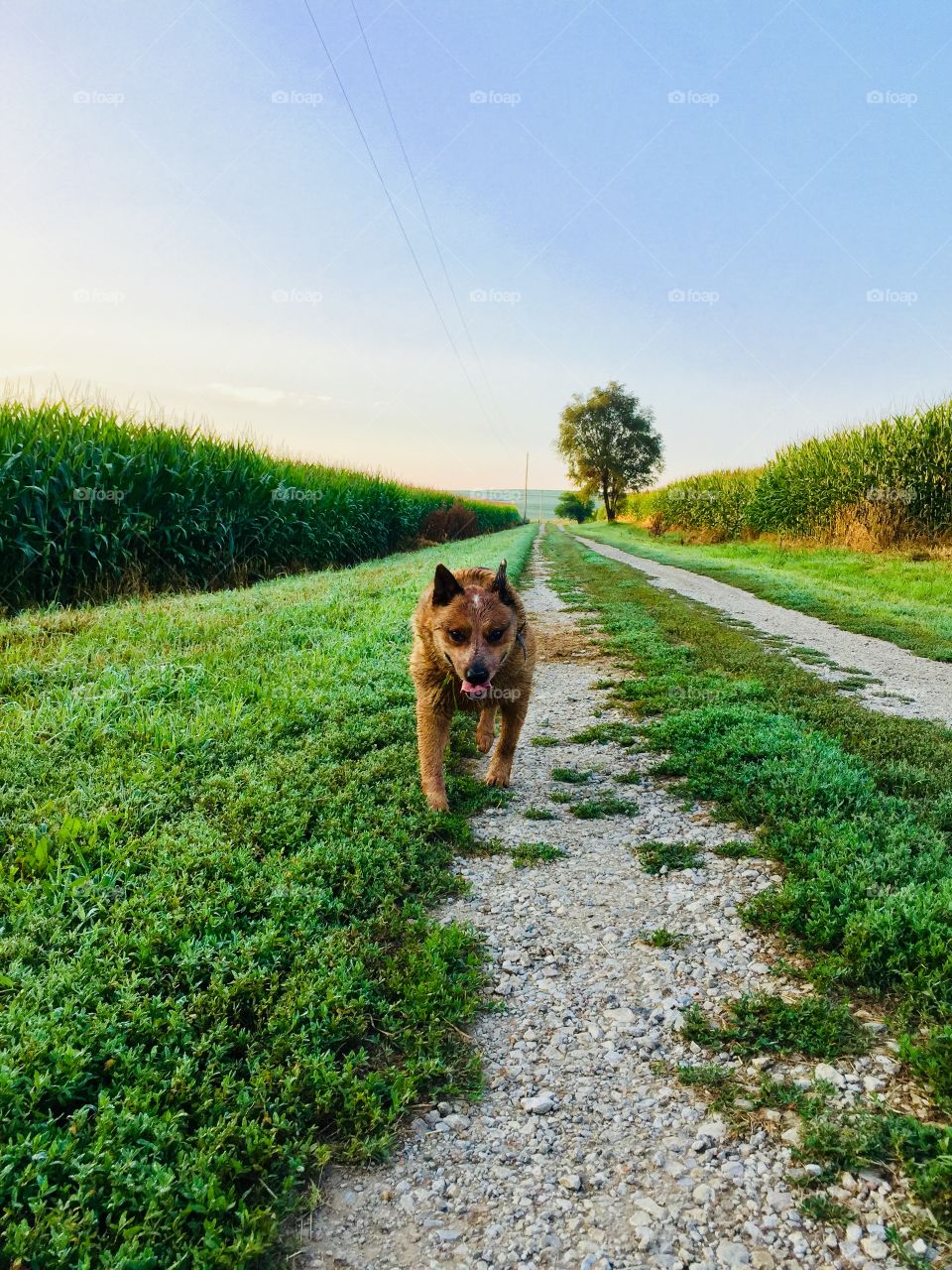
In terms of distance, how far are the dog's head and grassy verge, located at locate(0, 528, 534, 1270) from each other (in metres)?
0.93

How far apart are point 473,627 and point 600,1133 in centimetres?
242

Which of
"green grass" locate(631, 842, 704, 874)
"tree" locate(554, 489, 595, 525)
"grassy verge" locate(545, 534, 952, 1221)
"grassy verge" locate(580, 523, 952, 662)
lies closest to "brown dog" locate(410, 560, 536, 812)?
"green grass" locate(631, 842, 704, 874)

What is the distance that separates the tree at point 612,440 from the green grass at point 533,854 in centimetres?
7192

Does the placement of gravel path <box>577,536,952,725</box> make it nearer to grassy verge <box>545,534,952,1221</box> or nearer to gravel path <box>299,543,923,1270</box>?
grassy verge <box>545,534,952,1221</box>

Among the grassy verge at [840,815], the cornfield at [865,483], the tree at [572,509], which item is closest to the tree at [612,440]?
the cornfield at [865,483]

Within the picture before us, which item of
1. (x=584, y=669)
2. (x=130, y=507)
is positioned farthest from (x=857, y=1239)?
(x=130, y=507)

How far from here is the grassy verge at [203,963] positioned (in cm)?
180

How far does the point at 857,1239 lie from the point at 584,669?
6.45 metres

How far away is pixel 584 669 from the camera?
8078mm

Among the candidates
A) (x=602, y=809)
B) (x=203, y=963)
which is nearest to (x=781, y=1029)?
(x=602, y=809)

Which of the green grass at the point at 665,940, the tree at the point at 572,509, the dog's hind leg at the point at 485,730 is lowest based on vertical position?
the green grass at the point at 665,940

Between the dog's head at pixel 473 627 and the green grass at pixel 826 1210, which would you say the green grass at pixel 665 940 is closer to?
the green grass at pixel 826 1210

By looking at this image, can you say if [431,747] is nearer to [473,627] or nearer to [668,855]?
[473,627]

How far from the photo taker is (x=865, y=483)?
2059cm
